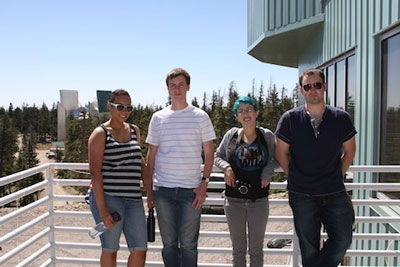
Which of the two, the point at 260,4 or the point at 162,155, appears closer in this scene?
the point at 162,155

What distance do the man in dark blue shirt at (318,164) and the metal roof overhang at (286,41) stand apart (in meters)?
5.55

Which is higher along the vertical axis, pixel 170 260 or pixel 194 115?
pixel 194 115

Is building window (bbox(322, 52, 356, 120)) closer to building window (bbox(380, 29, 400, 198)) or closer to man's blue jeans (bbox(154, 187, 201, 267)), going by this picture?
building window (bbox(380, 29, 400, 198))

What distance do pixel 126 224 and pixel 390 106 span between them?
11.3 ft

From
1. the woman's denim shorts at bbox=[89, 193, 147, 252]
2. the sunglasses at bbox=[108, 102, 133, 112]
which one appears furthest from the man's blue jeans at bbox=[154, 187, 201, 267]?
the sunglasses at bbox=[108, 102, 133, 112]

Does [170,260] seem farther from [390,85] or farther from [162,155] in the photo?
[390,85]

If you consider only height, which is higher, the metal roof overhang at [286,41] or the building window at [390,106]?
the metal roof overhang at [286,41]

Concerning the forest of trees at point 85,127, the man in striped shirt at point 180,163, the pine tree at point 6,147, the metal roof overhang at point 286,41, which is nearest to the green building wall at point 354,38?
the metal roof overhang at point 286,41

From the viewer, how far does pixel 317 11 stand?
7730mm

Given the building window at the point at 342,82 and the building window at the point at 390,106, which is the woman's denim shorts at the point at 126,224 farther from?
the building window at the point at 342,82

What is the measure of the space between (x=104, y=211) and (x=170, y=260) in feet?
2.16

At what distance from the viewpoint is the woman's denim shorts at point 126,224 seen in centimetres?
275

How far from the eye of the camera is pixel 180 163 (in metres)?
2.79

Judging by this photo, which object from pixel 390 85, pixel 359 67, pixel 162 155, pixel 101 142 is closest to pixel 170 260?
pixel 162 155
